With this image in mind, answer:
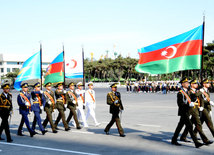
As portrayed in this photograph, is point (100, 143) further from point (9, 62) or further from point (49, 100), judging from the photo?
point (9, 62)

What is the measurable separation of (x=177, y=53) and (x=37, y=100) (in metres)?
→ 4.57

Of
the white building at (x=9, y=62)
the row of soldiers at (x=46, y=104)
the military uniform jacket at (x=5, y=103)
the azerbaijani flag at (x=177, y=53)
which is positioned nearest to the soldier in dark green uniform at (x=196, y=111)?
the azerbaijani flag at (x=177, y=53)

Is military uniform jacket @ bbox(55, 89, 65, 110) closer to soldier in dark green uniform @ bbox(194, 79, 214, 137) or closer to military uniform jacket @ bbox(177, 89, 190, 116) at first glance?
military uniform jacket @ bbox(177, 89, 190, 116)

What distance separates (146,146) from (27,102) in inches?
151

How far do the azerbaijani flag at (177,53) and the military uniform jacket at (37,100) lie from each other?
349 centimetres

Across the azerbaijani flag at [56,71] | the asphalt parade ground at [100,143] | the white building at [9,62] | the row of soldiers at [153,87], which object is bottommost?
the asphalt parade ground at [100,143]

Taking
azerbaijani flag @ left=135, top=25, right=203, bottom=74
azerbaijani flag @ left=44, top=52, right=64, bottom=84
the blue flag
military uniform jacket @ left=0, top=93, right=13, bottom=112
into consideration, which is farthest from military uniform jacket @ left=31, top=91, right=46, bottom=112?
azerbaijani flag @ left=44, top=52, right=64, bottom=84

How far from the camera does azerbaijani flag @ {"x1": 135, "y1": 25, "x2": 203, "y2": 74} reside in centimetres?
901

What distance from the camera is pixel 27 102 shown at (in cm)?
919

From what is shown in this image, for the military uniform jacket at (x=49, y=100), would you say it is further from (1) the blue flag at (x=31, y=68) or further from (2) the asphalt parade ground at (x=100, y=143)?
(1) the blue flag at (x=31, y=68)

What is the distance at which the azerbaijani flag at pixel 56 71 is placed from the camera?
1356 cm

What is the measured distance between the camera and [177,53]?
30.2ft

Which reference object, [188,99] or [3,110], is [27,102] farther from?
[188,99]

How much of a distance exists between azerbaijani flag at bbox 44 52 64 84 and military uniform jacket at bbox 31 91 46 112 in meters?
3.75
